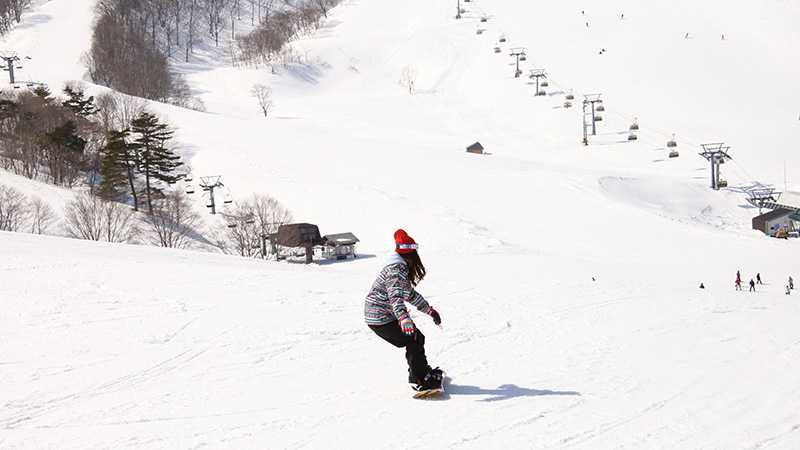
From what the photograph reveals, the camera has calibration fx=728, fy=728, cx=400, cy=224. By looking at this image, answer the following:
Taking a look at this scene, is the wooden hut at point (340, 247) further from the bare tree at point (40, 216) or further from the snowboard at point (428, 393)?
the snowboard at point (428, 393)

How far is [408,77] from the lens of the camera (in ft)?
312

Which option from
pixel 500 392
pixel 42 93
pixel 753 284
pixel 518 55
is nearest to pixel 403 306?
pixel 500 392

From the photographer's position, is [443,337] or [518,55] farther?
[518,55]

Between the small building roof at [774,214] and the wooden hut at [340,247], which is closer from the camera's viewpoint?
the wooden hut at [340,247]

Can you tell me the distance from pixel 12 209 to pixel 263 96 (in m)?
53.3

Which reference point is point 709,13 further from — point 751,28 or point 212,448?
point 212,448

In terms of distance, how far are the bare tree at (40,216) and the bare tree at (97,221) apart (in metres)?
0.69

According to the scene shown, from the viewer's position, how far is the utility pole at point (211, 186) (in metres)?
41.3

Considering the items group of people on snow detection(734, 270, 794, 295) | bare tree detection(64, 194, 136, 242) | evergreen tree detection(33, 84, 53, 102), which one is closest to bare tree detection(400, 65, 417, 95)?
evergreen tree detection(33, 84, 53, 102)

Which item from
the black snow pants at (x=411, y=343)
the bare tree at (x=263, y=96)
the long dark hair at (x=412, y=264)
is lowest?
the black snow pants at (x=411, y=343)

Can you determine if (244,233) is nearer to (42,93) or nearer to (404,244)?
(42,93)

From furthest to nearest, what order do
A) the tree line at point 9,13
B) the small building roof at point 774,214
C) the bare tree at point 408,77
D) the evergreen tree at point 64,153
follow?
the tree line at point 9,13 < the bare tree at point 408,77 < the evergreen tree at point 64,153 < the small building roof at point 774,214

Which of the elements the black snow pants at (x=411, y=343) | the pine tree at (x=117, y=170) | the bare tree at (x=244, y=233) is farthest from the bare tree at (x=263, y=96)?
the black snow pants at (x=411, y=343)

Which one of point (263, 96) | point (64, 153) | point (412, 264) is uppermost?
point (263, 96)
